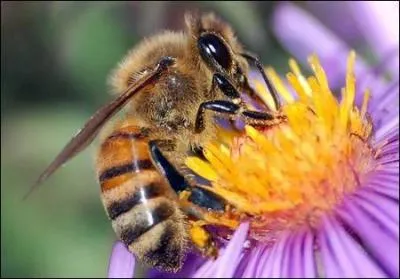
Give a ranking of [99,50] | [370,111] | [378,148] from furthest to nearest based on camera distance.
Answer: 1. [99,50]
2. [370,111]
3. [378,148]

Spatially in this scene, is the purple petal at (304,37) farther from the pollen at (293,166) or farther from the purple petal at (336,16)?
the pollen at (293,166)

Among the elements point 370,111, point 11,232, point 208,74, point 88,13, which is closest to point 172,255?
point 208,74

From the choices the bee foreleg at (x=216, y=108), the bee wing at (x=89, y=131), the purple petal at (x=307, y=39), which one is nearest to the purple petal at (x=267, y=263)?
the bee foreleg at (x=216, y=108)

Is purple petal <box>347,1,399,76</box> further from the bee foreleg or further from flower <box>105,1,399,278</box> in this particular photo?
the bee foreleg

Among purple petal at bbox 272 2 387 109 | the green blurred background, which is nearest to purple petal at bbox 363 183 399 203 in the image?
purple petal at bbox 272 2 387 109

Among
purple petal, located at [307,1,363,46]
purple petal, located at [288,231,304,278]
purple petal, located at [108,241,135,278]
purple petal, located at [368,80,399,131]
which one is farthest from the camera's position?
purple petal, located at [307,1,363,46]

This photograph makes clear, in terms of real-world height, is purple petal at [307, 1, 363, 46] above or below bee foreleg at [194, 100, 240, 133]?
above

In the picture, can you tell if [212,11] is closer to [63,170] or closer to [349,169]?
[63,170]
